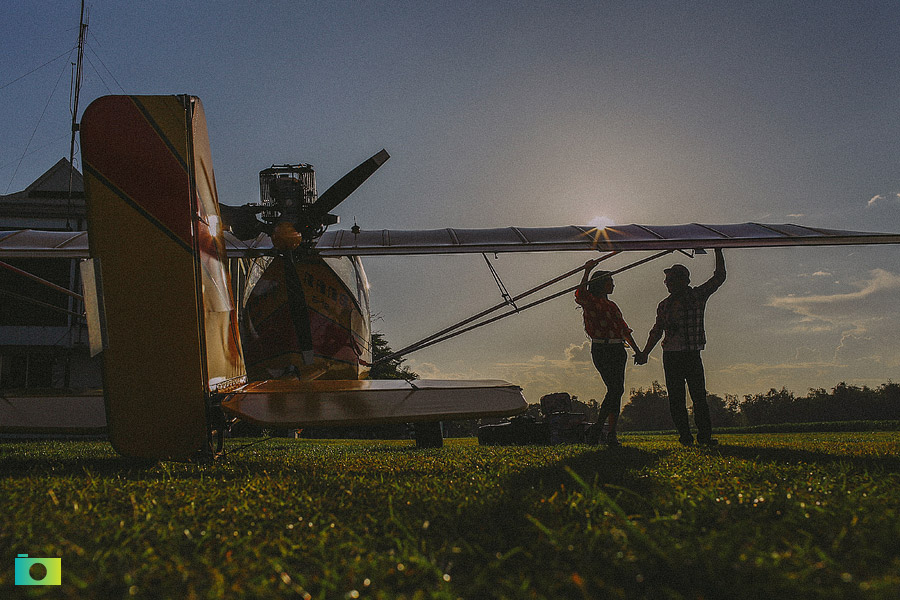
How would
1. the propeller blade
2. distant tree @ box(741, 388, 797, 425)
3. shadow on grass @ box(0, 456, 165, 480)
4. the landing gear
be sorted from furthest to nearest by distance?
distant tree @ box(741, 388, 797, 425) < the landing gear < the propeller blade < shadow on grass @ box(0, 456, 165, 480)

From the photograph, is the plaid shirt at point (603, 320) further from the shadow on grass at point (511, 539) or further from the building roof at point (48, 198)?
the building roof at point (48, 198)

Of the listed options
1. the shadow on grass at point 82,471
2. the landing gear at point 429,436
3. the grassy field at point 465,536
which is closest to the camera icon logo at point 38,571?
the grassy field at point 465,536

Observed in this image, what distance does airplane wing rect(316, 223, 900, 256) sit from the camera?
26.8ft

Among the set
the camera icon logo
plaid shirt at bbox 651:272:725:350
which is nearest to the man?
plaid shirt at bbox 651:272:725:350

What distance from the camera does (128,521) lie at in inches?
81.0

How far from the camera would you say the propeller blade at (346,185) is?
7.41 m

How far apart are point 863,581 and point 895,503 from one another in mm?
1169

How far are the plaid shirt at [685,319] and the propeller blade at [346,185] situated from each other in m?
4.32

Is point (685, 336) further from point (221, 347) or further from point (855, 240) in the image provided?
point (221, 347)

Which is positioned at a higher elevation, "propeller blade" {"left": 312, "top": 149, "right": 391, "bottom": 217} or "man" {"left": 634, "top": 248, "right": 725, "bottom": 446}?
"propeller blade" {"left": 312, "top": 149, "right": 391, "bottom": 217}

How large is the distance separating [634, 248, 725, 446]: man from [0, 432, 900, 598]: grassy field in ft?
11.2

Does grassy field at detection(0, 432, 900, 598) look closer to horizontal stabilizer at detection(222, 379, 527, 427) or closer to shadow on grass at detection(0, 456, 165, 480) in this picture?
shadow on grass at detection(0, 456, 165, 480)

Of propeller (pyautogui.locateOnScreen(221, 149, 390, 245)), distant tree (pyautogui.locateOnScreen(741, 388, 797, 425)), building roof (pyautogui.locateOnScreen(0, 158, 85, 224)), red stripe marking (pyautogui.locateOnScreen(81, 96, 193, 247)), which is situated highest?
building roof (pyautogui.locateOnScreen(0, 158, 85, 224))

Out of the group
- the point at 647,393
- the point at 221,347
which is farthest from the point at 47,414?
the point at 647,393
